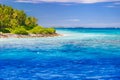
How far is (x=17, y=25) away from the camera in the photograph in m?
99.2

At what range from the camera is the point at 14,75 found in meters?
Answer: 25.1

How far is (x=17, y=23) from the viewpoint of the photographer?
10019cm

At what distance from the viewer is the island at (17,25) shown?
87562mm

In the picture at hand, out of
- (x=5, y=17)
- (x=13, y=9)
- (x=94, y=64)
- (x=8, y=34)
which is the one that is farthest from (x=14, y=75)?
(x=13, y=9)

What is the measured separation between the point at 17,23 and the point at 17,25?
112 cm

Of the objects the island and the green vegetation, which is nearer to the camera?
the island

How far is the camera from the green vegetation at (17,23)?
89.5 m

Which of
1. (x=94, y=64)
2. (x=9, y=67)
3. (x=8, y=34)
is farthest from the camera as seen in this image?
(x=8, y=34)

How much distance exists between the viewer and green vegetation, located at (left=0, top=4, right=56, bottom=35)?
89500 mm

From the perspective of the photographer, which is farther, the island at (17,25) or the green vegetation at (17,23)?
the green vegetation at (17,23)

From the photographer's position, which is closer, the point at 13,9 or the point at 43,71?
the point at 43,71

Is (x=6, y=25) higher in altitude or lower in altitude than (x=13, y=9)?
lower

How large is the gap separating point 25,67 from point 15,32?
58.2 m

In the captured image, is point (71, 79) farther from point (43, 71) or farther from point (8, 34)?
point (8, 34)
